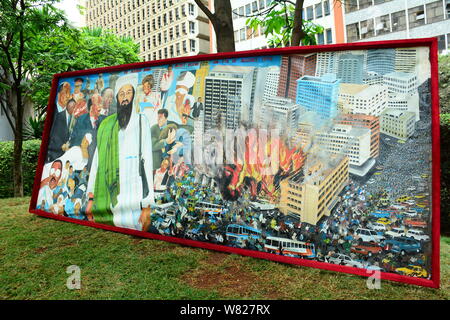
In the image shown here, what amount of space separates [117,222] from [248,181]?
171 cm

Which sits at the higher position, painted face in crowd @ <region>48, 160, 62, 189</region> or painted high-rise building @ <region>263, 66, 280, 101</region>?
painted high-rise building @ <region>263, 66, 280, 101</region>

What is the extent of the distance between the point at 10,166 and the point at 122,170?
5.08 meters

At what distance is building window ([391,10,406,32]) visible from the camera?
21.4 metres

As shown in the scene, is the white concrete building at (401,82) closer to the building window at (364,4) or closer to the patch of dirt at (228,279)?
the patch of dirt at (228,279)

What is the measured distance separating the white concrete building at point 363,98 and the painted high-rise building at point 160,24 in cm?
5051

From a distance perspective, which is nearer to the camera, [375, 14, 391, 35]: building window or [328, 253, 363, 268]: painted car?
[328, 253, 363, 268]: painted car

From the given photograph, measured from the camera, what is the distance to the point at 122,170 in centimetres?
388

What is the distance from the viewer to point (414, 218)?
2.54 meters

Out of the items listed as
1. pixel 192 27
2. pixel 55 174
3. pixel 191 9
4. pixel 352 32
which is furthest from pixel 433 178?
pixel 191 9

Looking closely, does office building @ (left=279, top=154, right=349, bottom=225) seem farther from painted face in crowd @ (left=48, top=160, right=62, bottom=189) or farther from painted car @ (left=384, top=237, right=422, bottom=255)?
painted face in crowd @ (left=48, top=160, right=62, bottom=189)

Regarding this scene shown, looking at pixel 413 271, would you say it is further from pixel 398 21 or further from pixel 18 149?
pixel 398 21

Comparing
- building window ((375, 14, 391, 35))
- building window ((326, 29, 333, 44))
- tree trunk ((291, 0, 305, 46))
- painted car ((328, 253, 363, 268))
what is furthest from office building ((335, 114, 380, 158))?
building window ((326, 29, 333, 44))

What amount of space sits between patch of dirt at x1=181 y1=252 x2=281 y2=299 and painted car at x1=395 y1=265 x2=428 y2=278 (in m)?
0.97
